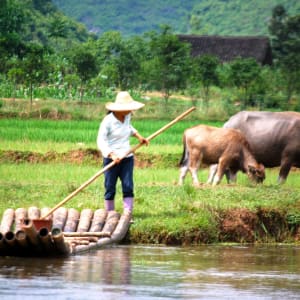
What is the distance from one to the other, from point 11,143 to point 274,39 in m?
38.1

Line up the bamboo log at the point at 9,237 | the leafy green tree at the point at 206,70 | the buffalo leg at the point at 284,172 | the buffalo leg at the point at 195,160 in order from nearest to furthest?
1. the bamboo log at the point at 9,237
2. the buffalo leg at the point at 195,160
3. the buffalo leg at the point at 284,172
4. the leafy green tree at the point at 206,70

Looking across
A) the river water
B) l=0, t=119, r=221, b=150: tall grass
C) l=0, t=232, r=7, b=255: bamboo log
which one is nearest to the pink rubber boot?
the river water

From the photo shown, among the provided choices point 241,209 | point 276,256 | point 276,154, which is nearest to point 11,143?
point 276,154

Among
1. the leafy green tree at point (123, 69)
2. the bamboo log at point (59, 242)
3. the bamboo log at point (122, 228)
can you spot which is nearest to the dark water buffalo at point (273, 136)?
the bamboo log at point (122, 228)

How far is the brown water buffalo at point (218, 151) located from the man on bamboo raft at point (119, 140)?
447cm

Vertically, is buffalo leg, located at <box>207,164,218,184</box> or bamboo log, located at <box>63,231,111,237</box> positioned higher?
buffalo leg, located at <box>207,164,218,184</box>

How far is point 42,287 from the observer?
1023 cm

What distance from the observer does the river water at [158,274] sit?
10.1m

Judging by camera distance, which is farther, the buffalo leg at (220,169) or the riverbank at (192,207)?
the buffalo leg at (220,169)

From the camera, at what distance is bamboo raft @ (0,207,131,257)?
11469mm

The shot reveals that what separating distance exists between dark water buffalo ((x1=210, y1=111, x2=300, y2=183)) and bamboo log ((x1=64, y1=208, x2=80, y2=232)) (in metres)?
6.75

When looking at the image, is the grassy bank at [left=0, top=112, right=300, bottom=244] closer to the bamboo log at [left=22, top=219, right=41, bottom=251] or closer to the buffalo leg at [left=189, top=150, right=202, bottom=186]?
the buffalo leg at [left=189, top=150, right=202, bottom=186]

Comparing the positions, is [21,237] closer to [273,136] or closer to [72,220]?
[72,220]

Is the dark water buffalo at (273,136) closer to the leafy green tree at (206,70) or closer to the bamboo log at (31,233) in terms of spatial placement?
the bamboo log at (31,233)
